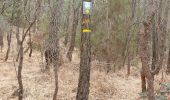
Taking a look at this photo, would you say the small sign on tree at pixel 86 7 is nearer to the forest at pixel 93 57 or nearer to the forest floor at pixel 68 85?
the forest at pixel 93 57

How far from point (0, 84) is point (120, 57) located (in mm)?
6579

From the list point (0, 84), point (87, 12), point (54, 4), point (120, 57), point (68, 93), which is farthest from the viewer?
point (120, 57)

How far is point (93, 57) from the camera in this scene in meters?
17.1

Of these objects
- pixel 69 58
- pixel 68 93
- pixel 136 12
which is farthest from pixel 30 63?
pixel 68 93

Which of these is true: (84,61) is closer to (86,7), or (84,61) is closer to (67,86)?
(86,7)

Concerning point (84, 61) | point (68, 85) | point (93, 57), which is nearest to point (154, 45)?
point (93, 57)

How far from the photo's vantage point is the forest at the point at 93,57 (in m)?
9.73

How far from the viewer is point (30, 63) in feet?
66.3

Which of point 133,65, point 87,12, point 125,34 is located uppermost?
point 87,12

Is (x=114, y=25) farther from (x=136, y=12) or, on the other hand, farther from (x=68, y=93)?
(x=68, y=93)

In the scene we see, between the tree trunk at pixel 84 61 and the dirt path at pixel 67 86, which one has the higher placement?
the tree trunk at pixel 84 61

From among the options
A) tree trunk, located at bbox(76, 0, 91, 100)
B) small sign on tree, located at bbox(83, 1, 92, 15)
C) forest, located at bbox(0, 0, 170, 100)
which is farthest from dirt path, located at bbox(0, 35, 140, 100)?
small sign on tree, located at bbox(83, 1, 92, 15)

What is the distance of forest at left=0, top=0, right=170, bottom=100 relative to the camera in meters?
9.73

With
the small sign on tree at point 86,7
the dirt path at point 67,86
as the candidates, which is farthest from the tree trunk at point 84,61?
the dirt path at point 67,86
